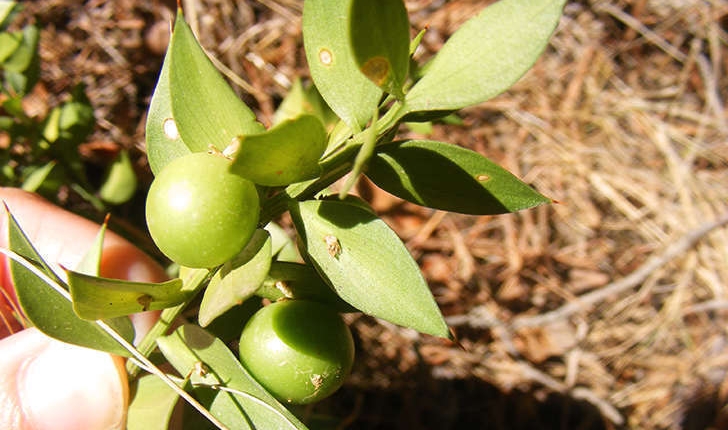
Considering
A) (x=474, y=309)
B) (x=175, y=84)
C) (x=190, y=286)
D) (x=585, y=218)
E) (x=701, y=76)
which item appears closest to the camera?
(x=175, y=84)

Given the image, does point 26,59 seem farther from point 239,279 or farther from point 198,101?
point 239,279

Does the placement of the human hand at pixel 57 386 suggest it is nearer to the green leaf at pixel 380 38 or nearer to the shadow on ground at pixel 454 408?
the green leaf at pixel 380 38

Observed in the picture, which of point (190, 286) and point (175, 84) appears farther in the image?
point (190, 286)

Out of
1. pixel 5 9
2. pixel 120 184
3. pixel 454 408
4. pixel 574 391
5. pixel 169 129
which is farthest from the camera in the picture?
pixel 574 391

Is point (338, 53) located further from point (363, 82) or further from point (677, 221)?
point (677, 221)

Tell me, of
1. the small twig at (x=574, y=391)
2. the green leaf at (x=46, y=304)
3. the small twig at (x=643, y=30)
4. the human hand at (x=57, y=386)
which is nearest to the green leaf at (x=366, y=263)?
the green leaf at (x=46, y=304)

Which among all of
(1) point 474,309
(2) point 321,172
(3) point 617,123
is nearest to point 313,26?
(2) point 321,172

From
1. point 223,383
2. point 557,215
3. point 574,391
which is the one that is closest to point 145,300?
point 223,383
